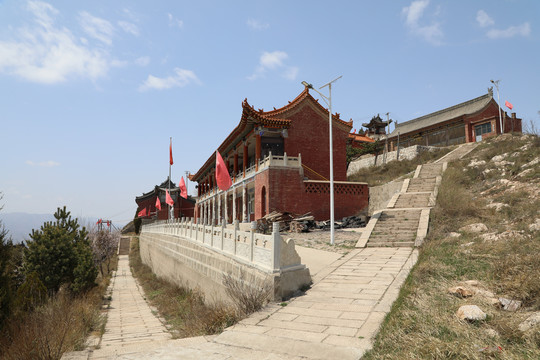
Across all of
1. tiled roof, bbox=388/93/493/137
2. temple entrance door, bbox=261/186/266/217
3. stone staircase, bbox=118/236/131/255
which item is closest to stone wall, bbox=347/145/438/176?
tiled roof, bbox=388/93/493/137

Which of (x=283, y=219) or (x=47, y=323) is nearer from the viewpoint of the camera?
(x=47, y=323)

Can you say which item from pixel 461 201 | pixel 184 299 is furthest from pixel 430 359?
pixel 461 201

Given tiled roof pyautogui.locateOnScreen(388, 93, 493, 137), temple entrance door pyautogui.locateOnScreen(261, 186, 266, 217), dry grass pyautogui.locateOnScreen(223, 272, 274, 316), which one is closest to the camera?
dry grass pyautogui.locateOnScreen(223, 272, 274, 316)

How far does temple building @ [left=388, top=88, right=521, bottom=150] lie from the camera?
31.1 m

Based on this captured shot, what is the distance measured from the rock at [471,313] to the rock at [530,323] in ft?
1.48

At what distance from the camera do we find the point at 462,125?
109 feet

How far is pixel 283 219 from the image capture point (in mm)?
17844

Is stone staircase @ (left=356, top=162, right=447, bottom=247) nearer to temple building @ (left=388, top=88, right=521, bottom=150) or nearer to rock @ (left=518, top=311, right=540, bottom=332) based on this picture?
rock @ (left=518, top=311, right=540, bottom=332)

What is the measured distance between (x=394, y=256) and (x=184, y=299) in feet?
26.7

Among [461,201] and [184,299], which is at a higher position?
[461,201]

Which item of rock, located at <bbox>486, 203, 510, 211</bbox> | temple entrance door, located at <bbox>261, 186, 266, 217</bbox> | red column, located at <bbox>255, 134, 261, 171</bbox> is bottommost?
rock, located at <bbox>486, 203, 510, 211</bbox>

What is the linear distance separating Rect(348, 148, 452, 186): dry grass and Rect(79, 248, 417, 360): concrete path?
22455 millimetres

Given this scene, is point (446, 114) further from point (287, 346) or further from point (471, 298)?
point (287, 346)

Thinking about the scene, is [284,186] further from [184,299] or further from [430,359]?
[430,359]
